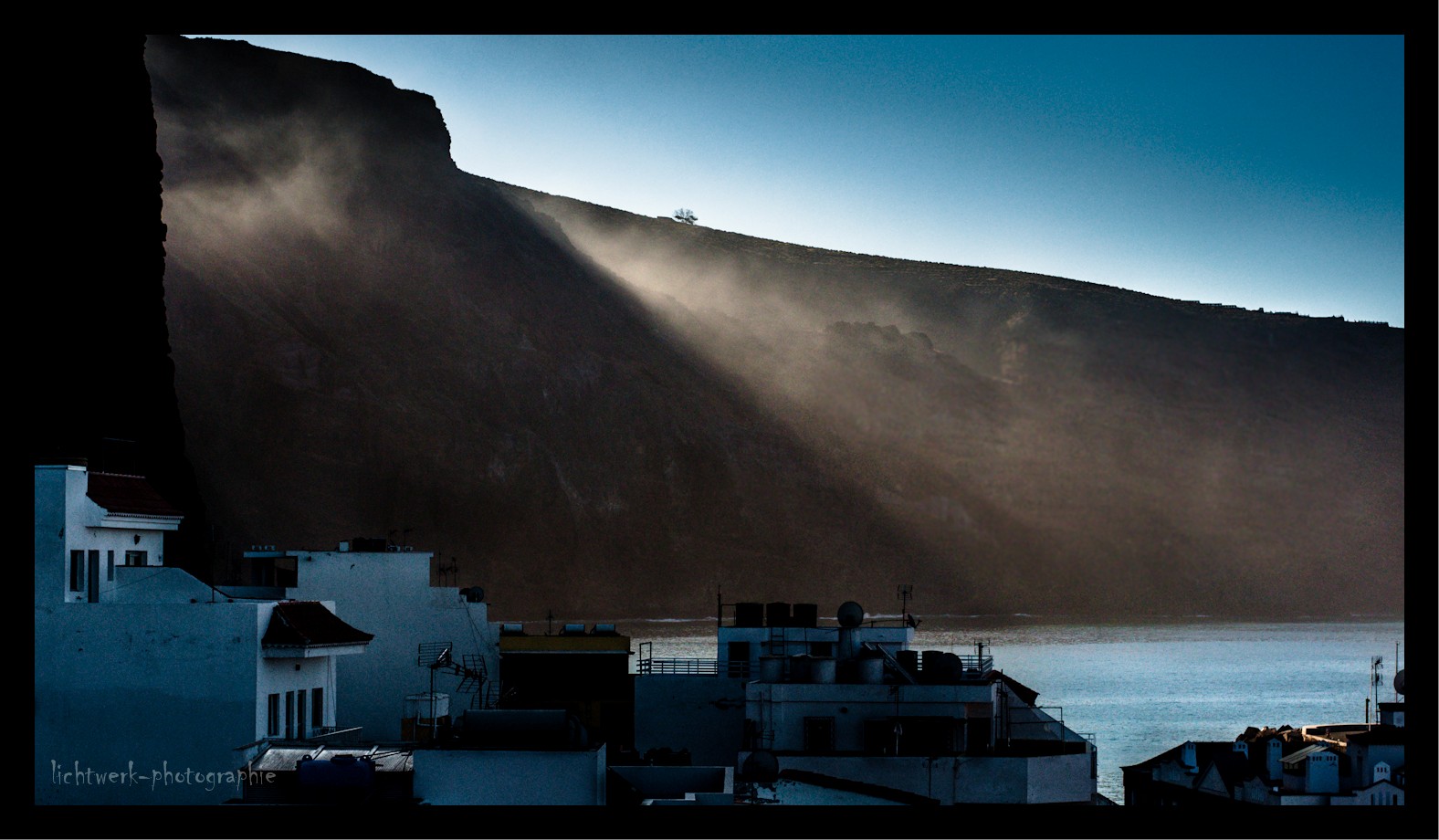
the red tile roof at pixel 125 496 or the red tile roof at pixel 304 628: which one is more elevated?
the red tile roof at pixel 125 496

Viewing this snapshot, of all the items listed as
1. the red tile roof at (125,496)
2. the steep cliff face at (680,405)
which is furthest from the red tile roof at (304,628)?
the steep cliff face at (680,405)

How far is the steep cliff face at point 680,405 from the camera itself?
89.1 meters

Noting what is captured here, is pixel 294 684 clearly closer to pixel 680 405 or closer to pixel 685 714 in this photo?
pixel 685 714

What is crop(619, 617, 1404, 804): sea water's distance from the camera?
40.7m

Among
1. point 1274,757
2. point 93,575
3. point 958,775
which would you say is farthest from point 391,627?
point 1274,757

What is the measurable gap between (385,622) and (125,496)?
631 cm

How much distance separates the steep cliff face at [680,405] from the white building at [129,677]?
65.6 meters

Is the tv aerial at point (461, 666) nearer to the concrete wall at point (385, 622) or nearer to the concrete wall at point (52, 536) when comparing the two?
the concrete wall at point (385, 622)

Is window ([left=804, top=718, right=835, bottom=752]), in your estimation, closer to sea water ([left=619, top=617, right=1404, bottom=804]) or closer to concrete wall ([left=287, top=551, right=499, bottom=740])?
concrete wall ([left=287, top=551, right=499, bottom=740])

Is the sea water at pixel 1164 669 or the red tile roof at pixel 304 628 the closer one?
the red tile roof at pixel 304 628

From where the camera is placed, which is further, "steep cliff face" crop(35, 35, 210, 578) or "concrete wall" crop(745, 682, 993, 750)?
"steep cliff face" crop(35, 35, 210, 578)

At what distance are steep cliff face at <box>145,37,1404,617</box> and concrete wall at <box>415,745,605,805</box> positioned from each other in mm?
69616

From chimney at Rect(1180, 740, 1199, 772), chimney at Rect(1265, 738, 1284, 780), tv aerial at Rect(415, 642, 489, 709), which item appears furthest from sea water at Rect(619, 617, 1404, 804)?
chimney at Rect(1265, 738, 1284, 780)

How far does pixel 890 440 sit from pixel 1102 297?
26.4 metres
